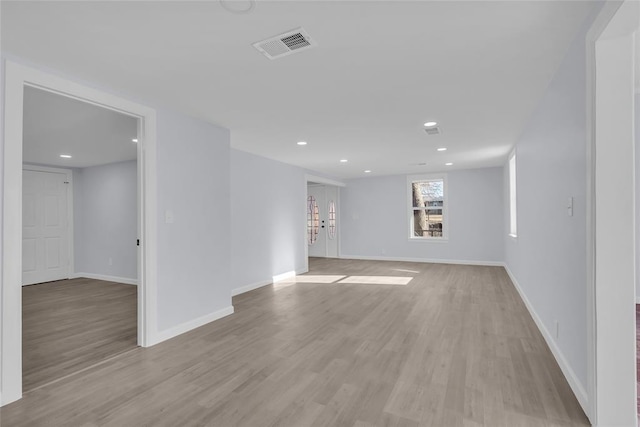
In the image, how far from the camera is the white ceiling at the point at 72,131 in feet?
10.5

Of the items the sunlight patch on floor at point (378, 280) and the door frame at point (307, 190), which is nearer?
the sunlight patch on floor at point (378, 280)

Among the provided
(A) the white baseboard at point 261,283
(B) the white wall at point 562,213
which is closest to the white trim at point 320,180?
(A) the white baseboard at point 261,283

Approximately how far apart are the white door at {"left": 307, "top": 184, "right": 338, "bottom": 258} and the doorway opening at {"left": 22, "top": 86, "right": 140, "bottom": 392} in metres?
4.85

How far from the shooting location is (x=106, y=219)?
6492 mm

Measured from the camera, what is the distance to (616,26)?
1.64 meters

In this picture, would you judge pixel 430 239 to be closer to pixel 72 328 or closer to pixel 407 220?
pixel 407 220

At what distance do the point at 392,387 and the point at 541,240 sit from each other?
205cm

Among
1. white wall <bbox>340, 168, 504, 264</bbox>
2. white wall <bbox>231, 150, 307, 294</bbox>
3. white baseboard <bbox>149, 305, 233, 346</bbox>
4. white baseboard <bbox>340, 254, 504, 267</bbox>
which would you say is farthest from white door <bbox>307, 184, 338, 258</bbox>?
white baseboard <bbox>149, 305, 233, 346</bbox>

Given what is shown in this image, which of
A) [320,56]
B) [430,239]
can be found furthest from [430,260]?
[320,56]

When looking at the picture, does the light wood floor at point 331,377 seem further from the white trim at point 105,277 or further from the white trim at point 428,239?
the white trim at point 428,239

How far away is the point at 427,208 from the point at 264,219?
4544 millimetres

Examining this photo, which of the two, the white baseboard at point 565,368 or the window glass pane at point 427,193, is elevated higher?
the window glass pane at point 427,193

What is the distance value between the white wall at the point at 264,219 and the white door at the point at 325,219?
242 centimetres

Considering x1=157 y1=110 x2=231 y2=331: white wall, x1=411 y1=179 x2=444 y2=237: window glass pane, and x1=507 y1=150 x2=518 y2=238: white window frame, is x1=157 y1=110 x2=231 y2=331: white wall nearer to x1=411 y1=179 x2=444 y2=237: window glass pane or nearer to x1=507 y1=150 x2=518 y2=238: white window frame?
x1=507 y1=150 x2=518 y2=238: white window frame
